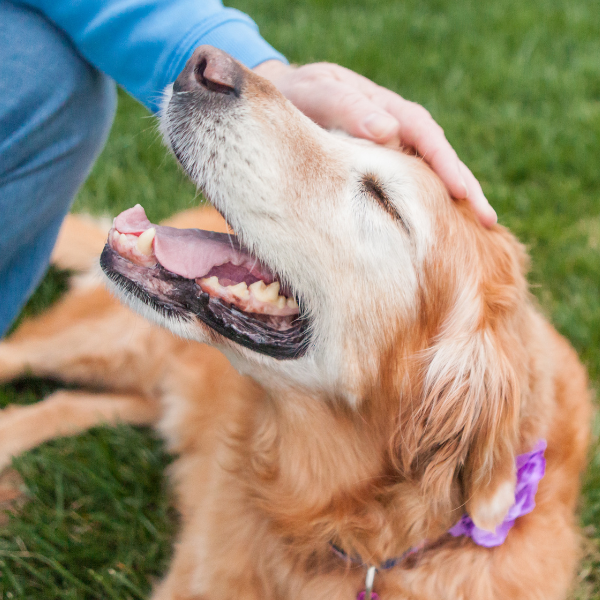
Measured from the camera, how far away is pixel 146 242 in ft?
5.74

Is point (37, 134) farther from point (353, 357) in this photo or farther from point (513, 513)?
Result: point (513, 513)

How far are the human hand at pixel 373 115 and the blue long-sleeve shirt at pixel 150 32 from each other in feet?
0.53

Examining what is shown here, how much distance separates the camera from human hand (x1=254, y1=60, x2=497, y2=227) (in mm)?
1905

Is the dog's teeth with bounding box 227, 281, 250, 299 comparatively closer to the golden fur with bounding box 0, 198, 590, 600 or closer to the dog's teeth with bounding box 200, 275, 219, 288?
the dog's teeth with bounding box 200, 275, 219, 288

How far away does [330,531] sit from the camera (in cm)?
189

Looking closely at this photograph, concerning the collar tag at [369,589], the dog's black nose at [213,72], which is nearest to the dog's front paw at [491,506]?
the collar tag at [369,589]

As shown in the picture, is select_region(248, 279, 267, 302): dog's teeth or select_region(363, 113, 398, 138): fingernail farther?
select_region(363, 113, 398, 138): fingernail

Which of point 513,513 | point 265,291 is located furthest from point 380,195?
point 513,513

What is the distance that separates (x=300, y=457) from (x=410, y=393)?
1.36 ft

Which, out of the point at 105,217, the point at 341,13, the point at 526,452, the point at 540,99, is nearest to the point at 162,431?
the point at 105,217

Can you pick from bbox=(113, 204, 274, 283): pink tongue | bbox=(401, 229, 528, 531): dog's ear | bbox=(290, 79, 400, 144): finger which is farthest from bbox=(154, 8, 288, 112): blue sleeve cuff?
bbox=(401, 229, 528, 531): dog's ear

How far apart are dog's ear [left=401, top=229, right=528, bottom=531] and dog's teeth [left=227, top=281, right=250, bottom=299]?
56 centimetres

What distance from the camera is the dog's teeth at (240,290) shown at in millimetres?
1757

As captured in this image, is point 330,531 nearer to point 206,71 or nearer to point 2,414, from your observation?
point 206,71
